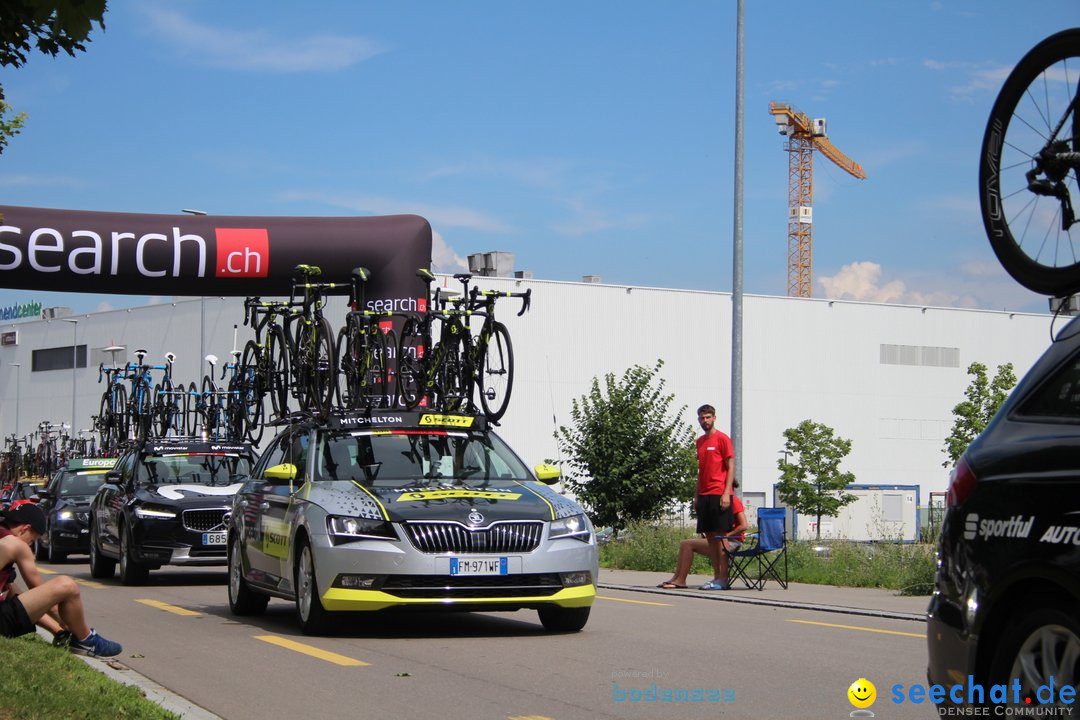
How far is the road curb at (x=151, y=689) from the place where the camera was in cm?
800

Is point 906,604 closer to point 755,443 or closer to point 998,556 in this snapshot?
point 998,556

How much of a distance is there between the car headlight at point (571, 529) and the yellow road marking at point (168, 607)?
15.1 ft

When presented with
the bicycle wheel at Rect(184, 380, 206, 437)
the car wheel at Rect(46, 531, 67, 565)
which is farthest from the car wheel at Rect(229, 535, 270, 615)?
the car wheel at Rect(46, 531, 67, 565)

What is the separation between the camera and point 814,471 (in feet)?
215

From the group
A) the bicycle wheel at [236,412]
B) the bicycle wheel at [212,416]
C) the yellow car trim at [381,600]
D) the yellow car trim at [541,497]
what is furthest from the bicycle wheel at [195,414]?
the yellow car trim at [381,600]

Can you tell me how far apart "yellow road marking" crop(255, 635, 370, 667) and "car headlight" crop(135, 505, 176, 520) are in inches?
312

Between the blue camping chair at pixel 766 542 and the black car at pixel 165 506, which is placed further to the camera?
the black car at pixel 165 506

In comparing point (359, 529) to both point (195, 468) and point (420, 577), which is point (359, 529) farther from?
point (195, 468)

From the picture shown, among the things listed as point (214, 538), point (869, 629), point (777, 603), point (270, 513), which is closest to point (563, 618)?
point (869, 629)

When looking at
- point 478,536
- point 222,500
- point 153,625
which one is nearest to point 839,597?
point 478,536

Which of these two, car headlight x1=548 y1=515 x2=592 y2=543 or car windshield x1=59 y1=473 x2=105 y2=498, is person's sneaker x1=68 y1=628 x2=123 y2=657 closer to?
car headlight x1=548 y1=515 x2=592 y2=543

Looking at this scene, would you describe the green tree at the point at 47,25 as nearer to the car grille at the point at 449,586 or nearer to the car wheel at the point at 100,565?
the car grille at the point at 449,586

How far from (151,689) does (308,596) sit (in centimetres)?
296

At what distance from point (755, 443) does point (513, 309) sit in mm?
14582
